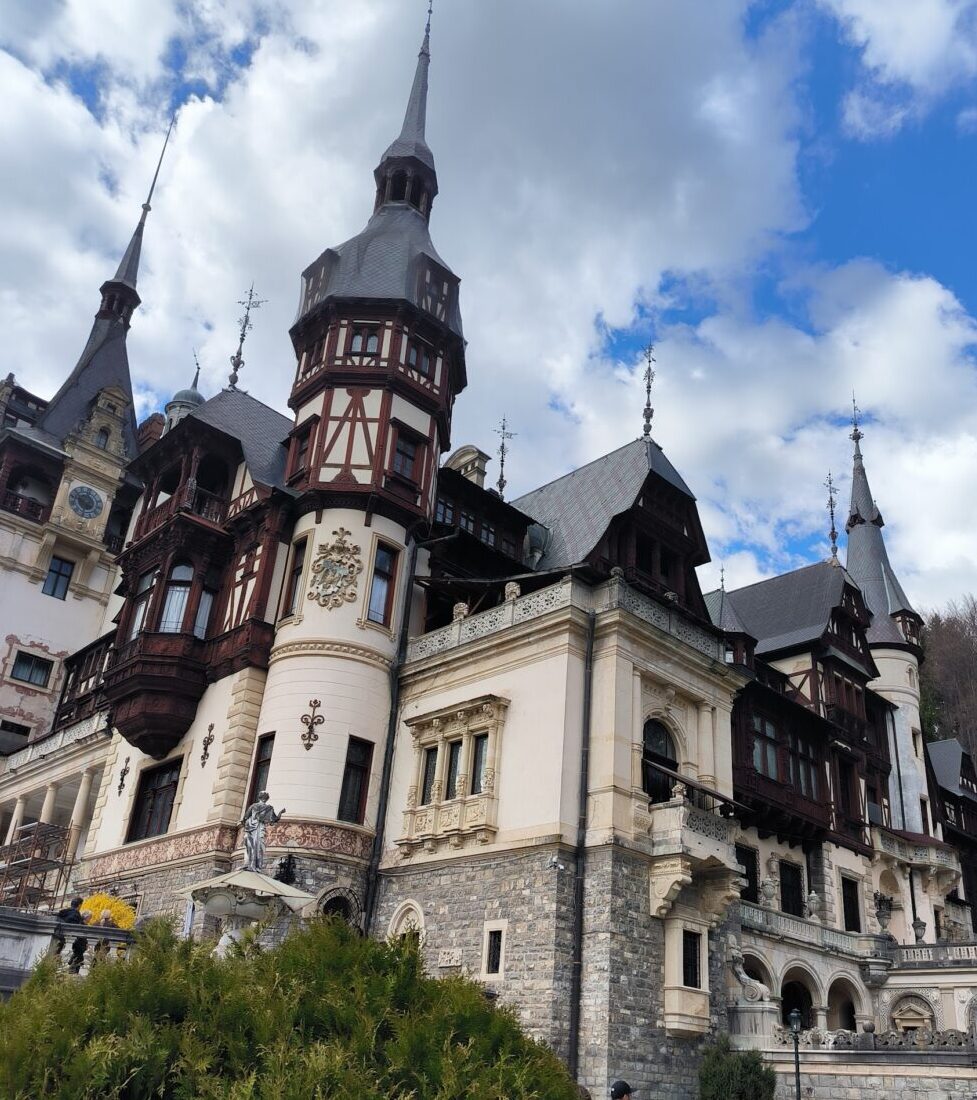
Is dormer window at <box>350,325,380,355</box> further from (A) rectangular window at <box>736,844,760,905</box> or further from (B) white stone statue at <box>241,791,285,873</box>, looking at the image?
(A) rectangular window at <box>736,844,760,905</box>

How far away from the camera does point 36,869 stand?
105ft

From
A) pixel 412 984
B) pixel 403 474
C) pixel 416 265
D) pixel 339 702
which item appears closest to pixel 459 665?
pixel 339 702

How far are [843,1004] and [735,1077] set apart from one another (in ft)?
51.7

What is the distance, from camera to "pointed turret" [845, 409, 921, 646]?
158 feet

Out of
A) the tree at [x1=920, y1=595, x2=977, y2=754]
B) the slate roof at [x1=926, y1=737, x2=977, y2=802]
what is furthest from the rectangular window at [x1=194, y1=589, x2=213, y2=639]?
the tree at [x1=920, y1=595, x2=977, y2=754]

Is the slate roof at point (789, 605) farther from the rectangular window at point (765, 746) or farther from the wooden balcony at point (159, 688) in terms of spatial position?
the wooden balcony at point (159, 688)

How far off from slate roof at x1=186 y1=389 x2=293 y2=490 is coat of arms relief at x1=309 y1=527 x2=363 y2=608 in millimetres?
2805

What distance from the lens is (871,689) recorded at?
43.6 m

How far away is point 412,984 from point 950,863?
121ft

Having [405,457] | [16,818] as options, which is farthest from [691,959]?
[16,818]

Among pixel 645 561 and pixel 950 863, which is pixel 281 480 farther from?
pixel 950 863

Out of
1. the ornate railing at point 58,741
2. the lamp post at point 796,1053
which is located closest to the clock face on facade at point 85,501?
the ornate railing at point 58,741

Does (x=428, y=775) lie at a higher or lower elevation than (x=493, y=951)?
higher

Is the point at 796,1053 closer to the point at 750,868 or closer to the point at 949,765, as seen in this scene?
the point at 750,868
